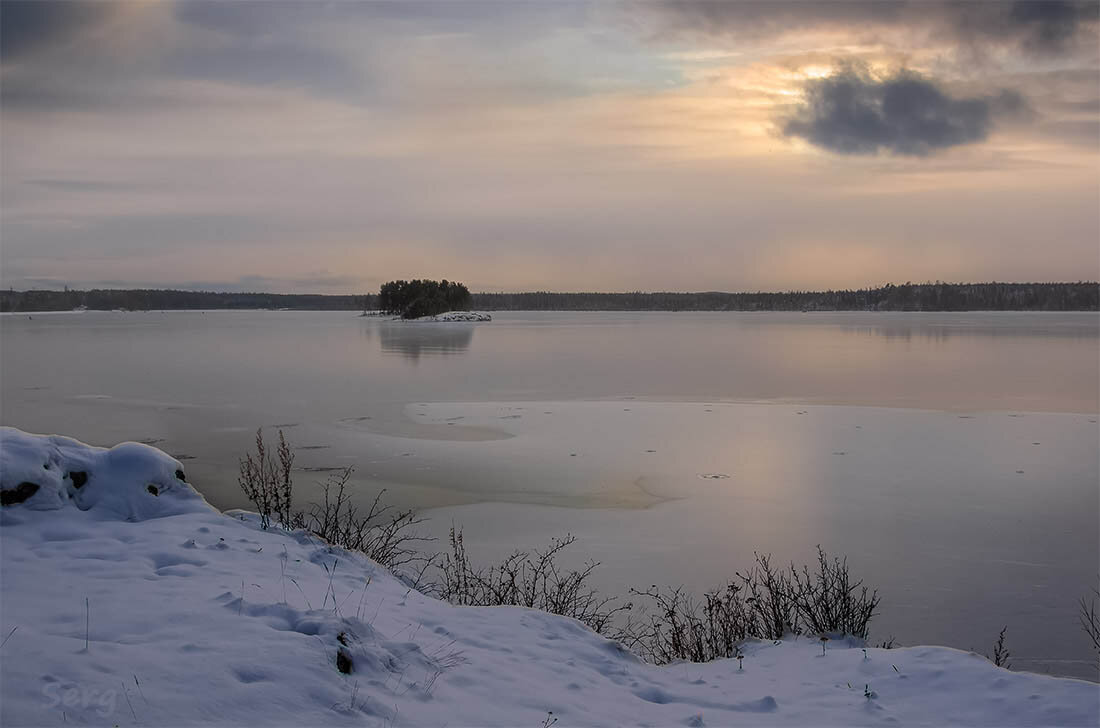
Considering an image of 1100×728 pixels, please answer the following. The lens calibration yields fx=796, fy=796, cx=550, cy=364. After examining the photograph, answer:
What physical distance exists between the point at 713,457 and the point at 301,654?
12223 millimetres

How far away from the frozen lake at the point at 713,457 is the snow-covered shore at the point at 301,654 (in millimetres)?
2442

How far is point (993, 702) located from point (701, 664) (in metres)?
2.38

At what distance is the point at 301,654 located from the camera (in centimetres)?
520

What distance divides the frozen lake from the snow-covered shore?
8.01 feet

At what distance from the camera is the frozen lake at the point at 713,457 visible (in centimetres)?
1001

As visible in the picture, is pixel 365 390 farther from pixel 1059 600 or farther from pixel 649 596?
pixel 1059 600

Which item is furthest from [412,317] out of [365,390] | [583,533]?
[583,533]

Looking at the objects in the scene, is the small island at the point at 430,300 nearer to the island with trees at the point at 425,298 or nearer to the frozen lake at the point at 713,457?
the island with trees at the point at 425,298

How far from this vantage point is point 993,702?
5.86 m

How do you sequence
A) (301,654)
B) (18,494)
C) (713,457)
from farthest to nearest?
(713,457)
(18,494)
(301,654)

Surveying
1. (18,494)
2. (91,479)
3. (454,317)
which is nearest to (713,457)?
(91,479)

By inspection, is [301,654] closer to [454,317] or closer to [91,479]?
[91,479]

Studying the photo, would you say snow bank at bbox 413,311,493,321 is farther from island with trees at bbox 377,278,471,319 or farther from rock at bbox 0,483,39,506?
rock at bbox 0,483,39,506

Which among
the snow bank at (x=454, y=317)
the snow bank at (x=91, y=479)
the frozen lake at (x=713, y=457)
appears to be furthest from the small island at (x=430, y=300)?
the snow bank at (x=91, y=479)
